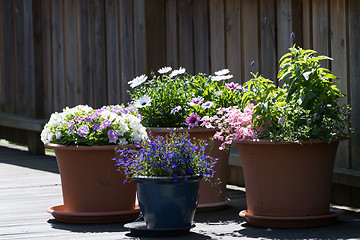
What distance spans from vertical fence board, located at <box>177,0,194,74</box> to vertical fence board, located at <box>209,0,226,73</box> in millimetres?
217

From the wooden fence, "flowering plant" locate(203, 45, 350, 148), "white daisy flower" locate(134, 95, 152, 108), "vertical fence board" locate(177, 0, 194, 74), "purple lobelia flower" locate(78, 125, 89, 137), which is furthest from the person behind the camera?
"vertical fence board" locate(177, 0, 194, 74)

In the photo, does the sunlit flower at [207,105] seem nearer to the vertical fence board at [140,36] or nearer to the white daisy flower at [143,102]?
the white daisy flower at [143,102]

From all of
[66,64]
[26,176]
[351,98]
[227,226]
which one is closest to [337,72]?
[351,98]

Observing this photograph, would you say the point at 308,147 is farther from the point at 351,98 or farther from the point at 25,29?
the point at 25,29

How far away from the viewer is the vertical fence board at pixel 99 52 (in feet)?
22.6

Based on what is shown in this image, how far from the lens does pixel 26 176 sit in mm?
6418

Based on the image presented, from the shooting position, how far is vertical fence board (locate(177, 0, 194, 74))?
590 cm

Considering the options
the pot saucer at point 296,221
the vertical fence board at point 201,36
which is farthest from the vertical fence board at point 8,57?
the pot saucer at point 296,221

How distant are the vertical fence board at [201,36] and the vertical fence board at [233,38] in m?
0.22

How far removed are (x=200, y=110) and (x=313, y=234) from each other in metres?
1.08

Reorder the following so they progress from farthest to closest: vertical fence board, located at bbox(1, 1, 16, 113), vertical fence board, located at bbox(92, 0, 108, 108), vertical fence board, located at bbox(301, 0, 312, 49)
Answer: vertical fence board, located at bbox(1, 1, 16, 113) → vertical fence board, located at bbox(92, 0, 108, 108) → vertical fence board, located at bbox(301, 0, 312, 49)

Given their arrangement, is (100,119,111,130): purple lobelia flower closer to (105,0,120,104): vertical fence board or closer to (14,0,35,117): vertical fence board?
(105,0,120,104): vertical fence board

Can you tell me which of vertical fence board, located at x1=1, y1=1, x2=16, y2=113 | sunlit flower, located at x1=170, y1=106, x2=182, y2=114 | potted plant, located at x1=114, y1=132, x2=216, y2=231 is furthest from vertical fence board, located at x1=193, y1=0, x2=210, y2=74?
vertical fence board, located at x1=1, y1=1, x2=16, y2=113

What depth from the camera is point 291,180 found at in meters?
3.99
